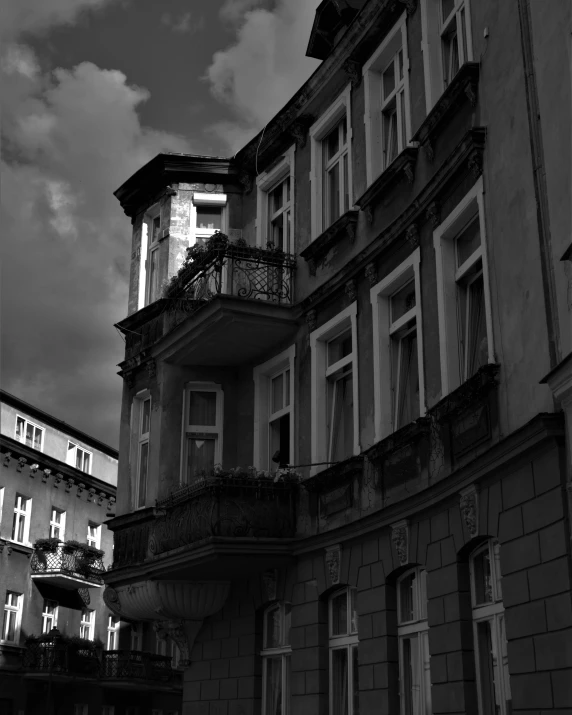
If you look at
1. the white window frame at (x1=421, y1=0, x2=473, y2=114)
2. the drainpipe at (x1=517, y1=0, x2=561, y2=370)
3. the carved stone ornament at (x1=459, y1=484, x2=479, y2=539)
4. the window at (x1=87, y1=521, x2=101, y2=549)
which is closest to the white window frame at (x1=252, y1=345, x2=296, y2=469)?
the white window frame at (x1=421, y1=0, x2=473, y2=114)

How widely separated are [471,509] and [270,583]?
5603 mm

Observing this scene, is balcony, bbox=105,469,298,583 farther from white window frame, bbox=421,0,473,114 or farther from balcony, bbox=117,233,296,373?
white window frame, bbox=421,0,473,114

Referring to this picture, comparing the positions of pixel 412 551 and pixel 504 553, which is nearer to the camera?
pixel 504 553

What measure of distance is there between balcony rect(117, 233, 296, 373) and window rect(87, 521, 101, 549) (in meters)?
26.1

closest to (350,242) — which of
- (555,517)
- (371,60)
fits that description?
(371,60)

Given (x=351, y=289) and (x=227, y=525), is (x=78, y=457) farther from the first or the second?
(x=351, y=289)

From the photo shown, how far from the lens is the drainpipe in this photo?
9633 mm

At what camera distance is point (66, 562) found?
38.6 m

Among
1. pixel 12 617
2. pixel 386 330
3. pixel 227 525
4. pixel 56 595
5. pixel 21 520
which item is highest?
pixel 21 520

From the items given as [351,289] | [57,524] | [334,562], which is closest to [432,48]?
[351,289]

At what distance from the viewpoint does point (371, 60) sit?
15797 millimetres

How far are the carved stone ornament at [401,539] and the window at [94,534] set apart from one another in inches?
1258

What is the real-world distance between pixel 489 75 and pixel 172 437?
9222mm

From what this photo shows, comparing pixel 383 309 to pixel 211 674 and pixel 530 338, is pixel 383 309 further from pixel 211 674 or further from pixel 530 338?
pixel 211 674
